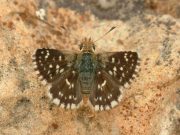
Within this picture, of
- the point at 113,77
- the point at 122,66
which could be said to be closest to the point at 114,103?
the point at 113,77

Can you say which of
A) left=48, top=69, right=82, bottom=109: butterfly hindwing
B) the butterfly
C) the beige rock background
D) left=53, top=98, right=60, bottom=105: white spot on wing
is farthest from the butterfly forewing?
left=53, top=98, right=60, bottom=105: white spot on wing

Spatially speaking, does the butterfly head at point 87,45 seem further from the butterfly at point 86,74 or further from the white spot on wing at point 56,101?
the white spot on wing at point 56,101

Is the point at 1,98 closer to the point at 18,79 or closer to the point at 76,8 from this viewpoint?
the point at 18,79

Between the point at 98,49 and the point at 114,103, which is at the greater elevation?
the point at 98,49

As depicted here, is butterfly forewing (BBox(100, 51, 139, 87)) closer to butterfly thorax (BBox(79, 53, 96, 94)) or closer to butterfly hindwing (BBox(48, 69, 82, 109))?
butterfly thorax (BBox(79, 53, 96, 94))

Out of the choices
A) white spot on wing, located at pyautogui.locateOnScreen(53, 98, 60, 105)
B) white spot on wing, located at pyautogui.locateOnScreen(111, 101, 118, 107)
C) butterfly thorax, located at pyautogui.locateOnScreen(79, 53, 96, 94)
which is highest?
butterfly thorax, located at pyautogui.locateOnScreen(79, 53, 96, 94)

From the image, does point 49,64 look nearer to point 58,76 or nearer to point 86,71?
point 58,76

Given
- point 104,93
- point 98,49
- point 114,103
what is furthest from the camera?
point 98,49

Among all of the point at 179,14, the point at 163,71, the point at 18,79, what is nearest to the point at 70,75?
the point at 18,79
